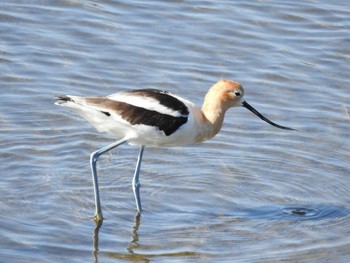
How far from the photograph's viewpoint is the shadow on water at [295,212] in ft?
27.3

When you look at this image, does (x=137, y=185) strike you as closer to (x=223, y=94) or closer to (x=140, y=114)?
(x=140, y=114)

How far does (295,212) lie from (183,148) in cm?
156

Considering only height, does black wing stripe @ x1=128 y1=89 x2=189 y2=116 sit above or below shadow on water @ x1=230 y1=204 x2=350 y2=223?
above

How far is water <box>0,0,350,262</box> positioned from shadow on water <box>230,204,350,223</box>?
0.6 inches

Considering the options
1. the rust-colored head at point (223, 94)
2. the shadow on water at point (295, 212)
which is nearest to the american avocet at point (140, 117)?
the rust-colored head at point (223, 94)

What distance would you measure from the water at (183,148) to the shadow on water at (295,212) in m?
0.02

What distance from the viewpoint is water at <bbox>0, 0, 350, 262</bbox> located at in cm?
788

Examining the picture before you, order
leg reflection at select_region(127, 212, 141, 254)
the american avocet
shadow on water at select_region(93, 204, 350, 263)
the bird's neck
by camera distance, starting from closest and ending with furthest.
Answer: leg reflection at select_region(127, 212, 141, 254) → the american avocet → shadow on water at select_region(93, 204, 350, 263) → the bird's neck

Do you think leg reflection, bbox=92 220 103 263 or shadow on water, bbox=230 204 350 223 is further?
shadow on water, bbox=230 204 350 223

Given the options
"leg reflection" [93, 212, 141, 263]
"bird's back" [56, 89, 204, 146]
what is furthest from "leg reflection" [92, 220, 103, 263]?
"bird's back" [56, 89, 204, 146]

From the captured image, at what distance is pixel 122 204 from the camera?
8.57 meters

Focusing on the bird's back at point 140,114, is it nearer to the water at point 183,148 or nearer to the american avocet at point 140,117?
the american avocet at point 140,117

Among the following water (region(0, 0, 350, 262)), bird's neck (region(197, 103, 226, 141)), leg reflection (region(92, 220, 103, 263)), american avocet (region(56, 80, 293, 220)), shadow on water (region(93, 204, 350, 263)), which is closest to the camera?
leg reflection (region(92, 220, 103, 263))

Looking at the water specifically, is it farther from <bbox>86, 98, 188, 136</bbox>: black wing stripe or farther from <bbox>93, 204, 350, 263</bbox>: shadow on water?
<bbox>86, 98, 188, 136</bbox>: black wing stripe
